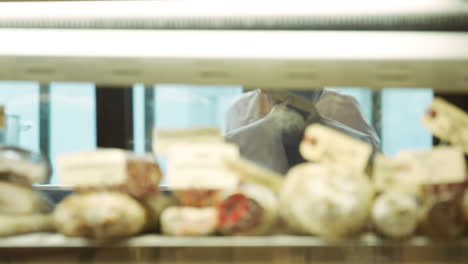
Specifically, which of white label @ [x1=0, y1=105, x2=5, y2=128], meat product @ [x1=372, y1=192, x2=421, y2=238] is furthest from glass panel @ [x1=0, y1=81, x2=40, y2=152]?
meat product @ [x1=372, y1=192, x2=421, y2=238]

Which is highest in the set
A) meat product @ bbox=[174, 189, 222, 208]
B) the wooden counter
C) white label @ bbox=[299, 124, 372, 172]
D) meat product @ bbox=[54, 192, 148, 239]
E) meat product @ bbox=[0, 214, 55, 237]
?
white label @ bbox=[299, 124, 372, 172]

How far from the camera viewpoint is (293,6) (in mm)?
808

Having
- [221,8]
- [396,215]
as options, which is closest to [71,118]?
[221,8]

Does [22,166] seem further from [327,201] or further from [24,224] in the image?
[327,201]

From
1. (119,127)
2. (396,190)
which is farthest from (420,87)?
(119,127)

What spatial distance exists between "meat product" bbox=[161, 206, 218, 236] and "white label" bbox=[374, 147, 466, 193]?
12.4 inches

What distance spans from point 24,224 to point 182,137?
35cm

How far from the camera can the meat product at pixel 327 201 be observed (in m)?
0.75

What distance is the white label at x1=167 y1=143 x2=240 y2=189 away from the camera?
81cm

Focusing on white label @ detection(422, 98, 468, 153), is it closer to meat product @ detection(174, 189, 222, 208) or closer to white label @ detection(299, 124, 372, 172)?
white label @ detection(299, 124, 372, 172)

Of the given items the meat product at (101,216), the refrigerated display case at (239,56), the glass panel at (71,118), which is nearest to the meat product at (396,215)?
the refrigerated display case at (239,56)

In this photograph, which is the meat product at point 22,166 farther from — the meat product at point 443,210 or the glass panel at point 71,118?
the meat product at point 443,210

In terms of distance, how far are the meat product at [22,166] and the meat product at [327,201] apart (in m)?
0.51

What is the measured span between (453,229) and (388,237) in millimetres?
115
